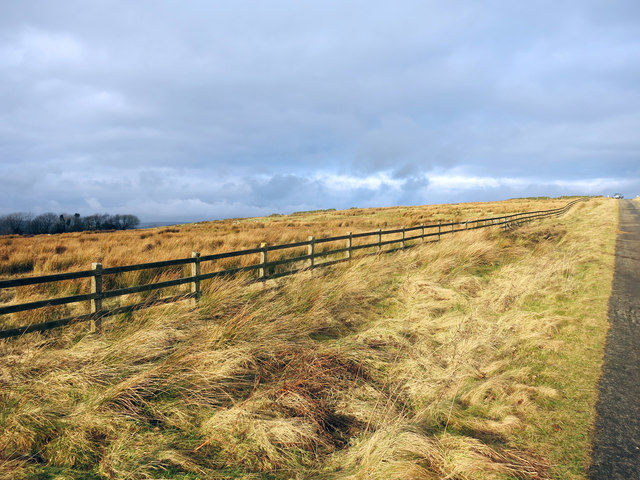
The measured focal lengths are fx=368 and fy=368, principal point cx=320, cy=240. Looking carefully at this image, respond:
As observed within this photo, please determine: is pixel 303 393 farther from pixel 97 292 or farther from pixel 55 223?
pixel 55 223

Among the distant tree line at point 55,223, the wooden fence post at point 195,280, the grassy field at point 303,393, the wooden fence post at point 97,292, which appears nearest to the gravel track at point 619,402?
the grassy field at point 303,393

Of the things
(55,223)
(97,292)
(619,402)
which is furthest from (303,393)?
(55,223)

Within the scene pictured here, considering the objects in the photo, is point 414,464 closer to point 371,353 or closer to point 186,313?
point 371,353

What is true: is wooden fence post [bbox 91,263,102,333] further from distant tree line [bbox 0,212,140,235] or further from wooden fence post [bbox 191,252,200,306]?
distant tree line [bbox 0,212,140,235]

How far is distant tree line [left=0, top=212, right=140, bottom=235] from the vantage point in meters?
68.1

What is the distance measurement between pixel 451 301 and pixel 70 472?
6.74m

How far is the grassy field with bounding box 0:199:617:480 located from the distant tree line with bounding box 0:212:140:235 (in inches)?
2889

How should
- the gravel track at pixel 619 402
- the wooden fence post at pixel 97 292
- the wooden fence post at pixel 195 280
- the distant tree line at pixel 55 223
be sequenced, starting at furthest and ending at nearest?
the distant tree line at pixel 55 223
the wooden fence post at pixel 195 280
the wooden fence post at pixel 97 292
the gravel track at pixel 619 402

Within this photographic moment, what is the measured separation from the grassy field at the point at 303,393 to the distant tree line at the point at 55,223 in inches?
2889

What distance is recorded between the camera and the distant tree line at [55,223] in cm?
6806

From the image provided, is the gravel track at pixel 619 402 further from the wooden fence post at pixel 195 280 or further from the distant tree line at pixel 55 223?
the distant tree line at pixel 55 223

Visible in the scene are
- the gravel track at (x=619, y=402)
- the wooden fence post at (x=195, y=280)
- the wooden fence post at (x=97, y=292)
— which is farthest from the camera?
the wooden fence post at (x=195, y=280)

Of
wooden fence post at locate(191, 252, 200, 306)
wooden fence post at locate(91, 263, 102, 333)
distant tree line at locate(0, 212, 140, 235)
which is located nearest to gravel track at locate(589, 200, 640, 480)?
wooden fence post at locate(191, 252, 200, 306)

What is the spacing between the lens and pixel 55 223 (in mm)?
74188
